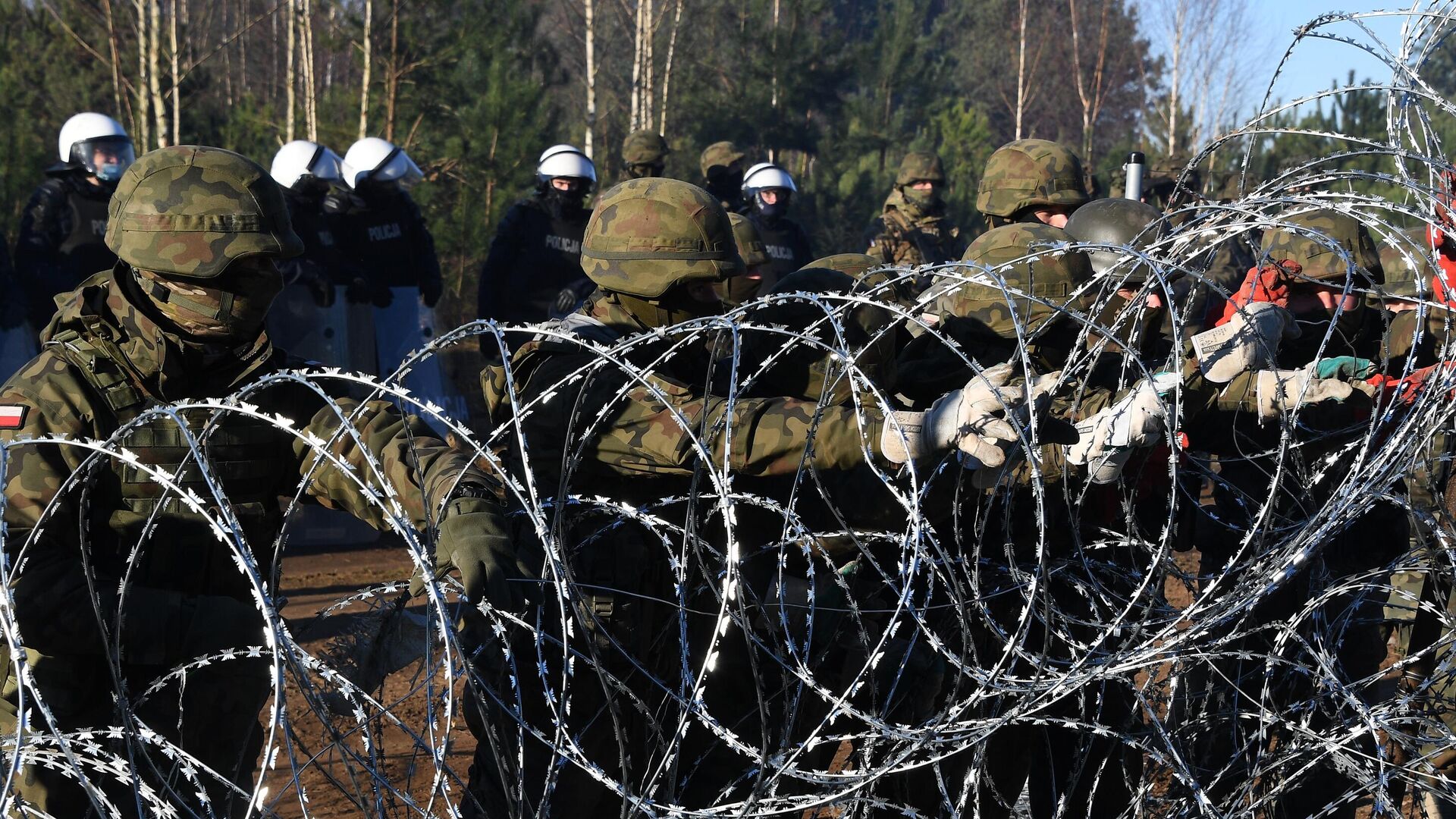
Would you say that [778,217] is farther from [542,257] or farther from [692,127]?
[692,127]

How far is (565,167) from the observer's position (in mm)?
9461

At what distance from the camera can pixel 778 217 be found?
10914 mm

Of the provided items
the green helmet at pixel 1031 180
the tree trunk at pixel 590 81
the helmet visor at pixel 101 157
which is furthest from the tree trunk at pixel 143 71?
the green helmet at pixel 1031 180

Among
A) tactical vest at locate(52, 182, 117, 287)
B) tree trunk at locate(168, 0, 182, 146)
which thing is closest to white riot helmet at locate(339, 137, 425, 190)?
tactical vest at locate(52, 182, 117, 287)

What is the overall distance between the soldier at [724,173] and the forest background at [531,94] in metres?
3.19

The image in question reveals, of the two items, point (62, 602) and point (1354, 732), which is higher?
point (62, 602)

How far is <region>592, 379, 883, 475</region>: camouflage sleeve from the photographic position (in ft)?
10.3

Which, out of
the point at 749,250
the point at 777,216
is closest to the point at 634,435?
the point at 749,250

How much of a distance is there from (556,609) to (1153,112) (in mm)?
24375

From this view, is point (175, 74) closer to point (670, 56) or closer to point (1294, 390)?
point (670, 56)

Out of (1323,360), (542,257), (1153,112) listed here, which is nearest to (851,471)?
(1323,360)

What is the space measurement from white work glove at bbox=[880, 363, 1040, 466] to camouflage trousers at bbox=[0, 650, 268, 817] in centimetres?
148

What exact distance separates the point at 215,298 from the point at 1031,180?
431 centimetres

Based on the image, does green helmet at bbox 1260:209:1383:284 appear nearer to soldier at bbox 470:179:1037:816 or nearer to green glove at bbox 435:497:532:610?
soldier at bbox 470:179:1037:816
